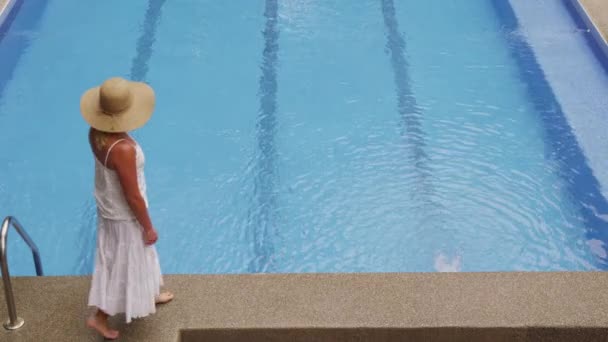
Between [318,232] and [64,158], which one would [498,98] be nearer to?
[318,232]

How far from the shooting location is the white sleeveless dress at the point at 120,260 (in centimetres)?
318

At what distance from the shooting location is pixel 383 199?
5484mm

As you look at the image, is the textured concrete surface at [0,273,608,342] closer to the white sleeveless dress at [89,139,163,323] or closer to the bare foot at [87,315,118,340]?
the bare foot at [87,315,118,340]

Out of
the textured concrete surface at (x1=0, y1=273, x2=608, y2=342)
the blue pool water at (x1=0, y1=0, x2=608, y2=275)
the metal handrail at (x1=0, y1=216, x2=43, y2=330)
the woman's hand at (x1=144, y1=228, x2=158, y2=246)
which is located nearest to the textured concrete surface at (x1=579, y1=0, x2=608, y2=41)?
the blue pool water at (x1=0, y1=0, x2=608, y2=275)

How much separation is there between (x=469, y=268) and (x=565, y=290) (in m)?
1.28

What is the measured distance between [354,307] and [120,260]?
1.02 m

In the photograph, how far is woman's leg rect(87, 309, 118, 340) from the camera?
11.2 ft

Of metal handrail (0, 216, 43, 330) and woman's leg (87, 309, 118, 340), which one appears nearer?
metal handrail (0, 216, 43, 330)

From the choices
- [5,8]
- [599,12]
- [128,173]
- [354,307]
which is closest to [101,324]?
[128,173]

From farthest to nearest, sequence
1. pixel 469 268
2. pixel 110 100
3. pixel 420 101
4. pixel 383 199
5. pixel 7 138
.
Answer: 1. pixel 420 101
2. pixel 7 138
3. pixel 383 199
4. pixel 469 268
5. pixel 110 100

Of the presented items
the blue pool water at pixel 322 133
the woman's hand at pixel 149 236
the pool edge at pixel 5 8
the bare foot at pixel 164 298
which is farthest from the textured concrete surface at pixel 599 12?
the pool edge at pixel 5 8

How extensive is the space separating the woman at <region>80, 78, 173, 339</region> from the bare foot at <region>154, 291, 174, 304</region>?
0.17m

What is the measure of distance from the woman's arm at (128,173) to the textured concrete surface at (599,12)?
4913 millimetres

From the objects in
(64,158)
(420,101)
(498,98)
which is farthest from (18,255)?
(498,98)
